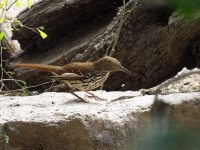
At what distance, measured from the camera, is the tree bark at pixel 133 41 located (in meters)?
6.11

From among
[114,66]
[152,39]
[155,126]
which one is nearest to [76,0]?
[152,39]

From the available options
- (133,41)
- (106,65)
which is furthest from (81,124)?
(133,41)

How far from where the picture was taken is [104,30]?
23.5ft

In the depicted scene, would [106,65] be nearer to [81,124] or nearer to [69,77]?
[69,77]

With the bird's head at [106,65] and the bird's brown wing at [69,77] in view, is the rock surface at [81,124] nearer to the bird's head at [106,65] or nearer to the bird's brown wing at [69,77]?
the bird's brown wing at [69,77]

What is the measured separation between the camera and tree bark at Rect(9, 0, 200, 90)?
20.0 ft

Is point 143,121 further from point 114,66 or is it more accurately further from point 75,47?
point 75,47

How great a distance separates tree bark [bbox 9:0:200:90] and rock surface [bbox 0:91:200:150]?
1.98m

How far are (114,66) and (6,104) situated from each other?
106 cm

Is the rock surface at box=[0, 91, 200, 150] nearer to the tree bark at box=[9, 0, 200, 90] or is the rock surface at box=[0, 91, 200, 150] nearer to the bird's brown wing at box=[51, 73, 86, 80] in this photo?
the bird's brown wing at box=[51, 73, 86, 80]

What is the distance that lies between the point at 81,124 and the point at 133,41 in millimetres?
2937

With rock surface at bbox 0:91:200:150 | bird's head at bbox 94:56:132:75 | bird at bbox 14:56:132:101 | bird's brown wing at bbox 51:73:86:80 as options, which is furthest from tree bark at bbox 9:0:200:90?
rock surface at bbox 0:91:200:150

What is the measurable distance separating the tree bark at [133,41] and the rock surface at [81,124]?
1.98m

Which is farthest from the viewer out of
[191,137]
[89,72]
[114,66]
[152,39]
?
[152,39]
